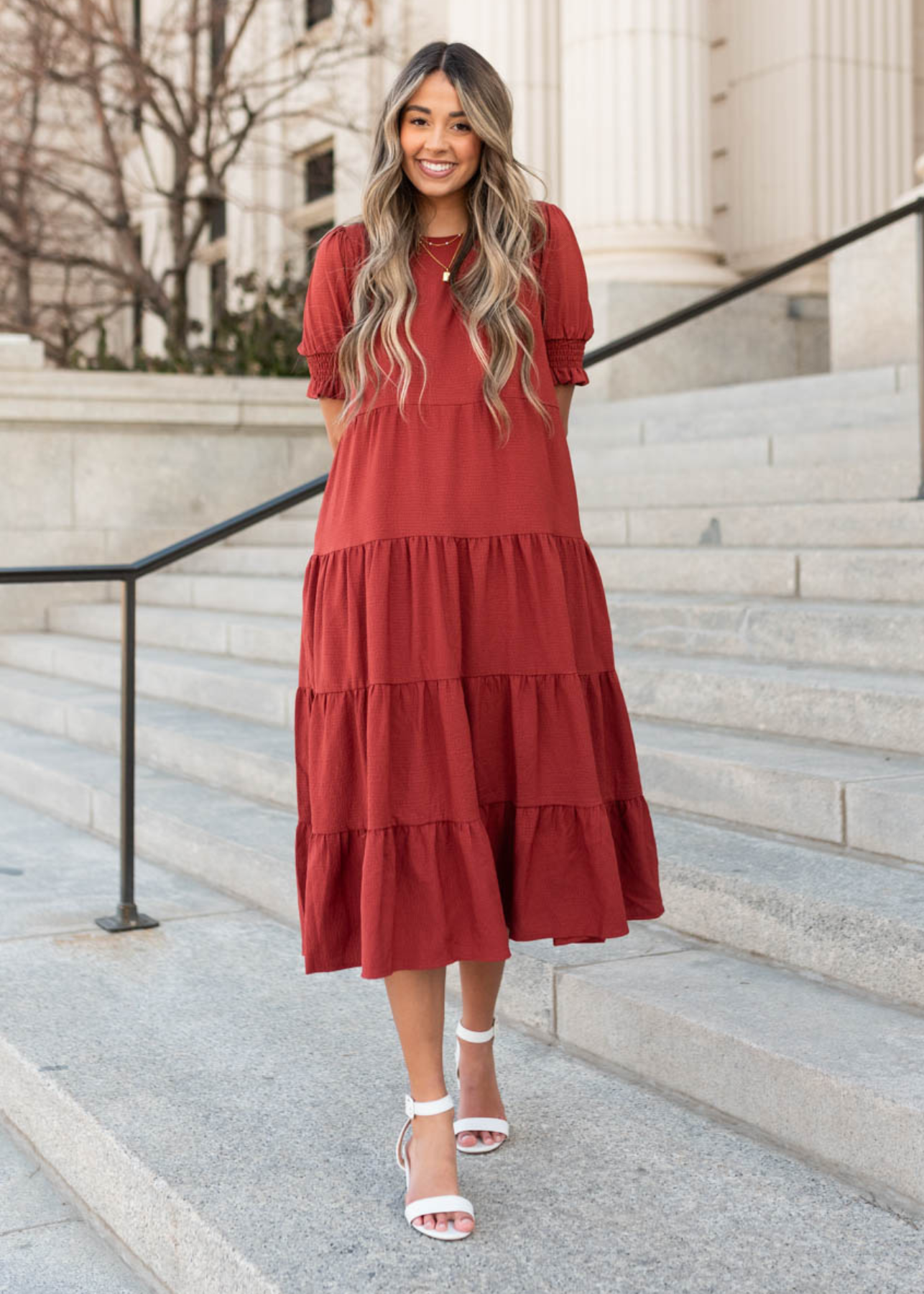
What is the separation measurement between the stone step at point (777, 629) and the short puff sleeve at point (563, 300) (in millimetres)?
2107

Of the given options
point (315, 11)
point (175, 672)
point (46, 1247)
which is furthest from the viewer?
point (315, 11)

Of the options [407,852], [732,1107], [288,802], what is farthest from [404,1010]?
[288,802]

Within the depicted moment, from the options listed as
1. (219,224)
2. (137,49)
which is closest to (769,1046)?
A: (137,49)

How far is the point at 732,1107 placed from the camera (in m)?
2.98

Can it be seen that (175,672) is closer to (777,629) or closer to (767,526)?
(767,526)

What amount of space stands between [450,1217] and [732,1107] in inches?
26.7

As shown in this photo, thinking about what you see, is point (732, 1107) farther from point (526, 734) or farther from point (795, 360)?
point (795, 360)

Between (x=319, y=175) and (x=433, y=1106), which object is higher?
(x=319, y=175)

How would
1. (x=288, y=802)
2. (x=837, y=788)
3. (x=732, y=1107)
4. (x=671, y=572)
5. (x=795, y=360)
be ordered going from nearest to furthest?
(x=732, y=1107), (x=837, y=788), (x=288, y=802), (x=671, y=572), (x=795, y=360)

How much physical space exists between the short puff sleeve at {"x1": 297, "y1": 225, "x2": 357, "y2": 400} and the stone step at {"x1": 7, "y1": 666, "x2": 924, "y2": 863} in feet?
5.64

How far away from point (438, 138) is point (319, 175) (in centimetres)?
1510

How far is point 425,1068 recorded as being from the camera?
104 inches

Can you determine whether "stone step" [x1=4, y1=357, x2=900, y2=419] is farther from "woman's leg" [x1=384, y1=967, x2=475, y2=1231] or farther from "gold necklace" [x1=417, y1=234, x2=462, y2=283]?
"woman's leg" [x1=384, y1=967, x2=475, y2=1231]

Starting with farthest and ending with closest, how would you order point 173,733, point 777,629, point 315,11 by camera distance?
point 315,11 < point 173,733 < point 777,629
